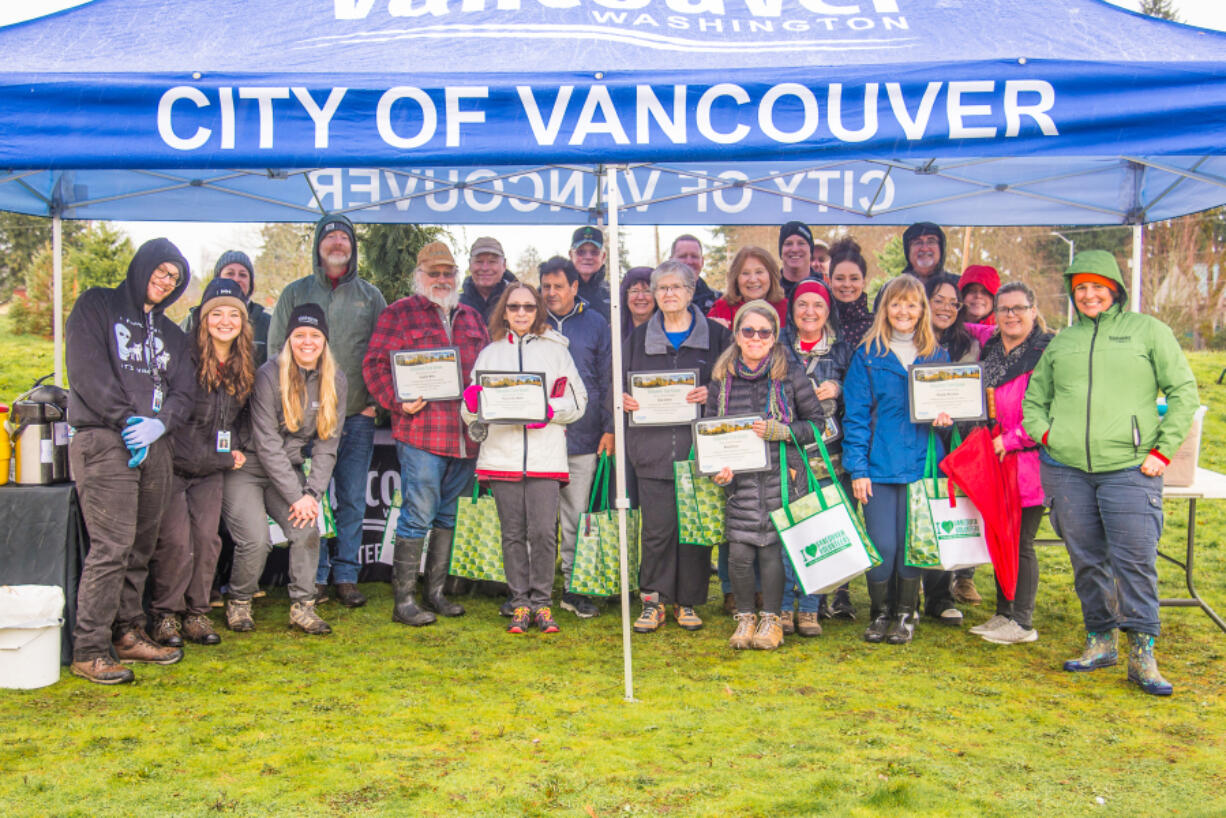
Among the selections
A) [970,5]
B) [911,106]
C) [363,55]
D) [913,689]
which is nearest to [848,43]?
[911,106]

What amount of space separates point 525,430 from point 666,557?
107 centimetres

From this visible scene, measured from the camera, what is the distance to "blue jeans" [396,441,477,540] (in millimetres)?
5535

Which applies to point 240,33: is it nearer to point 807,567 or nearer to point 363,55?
→ point 363,55

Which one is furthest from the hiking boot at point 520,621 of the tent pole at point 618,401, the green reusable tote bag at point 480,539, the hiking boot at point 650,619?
the tent pole at point 618,401

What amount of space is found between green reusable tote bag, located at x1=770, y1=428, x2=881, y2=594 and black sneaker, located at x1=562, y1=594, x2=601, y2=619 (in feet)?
4.45

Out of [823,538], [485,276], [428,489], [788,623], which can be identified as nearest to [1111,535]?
[823,538]

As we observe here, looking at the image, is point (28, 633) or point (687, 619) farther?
point (687, 619)

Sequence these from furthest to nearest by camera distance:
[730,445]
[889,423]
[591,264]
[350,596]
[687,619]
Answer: [591,264] → [350,596] → [687,619] → [889,423] → [730,445]

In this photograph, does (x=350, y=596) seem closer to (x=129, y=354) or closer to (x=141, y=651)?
(x=141, y=651)

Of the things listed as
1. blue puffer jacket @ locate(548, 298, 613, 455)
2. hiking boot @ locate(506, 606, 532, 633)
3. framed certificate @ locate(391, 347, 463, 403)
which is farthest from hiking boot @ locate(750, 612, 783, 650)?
framed certificate @ locate(391, 347, 463, 403)

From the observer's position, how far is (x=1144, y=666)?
4434mm

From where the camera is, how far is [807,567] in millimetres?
4887

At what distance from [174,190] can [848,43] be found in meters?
5.00

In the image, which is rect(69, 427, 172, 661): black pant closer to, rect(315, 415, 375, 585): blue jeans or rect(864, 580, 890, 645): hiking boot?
rect(315, 415, 375, 585): blue jeans
